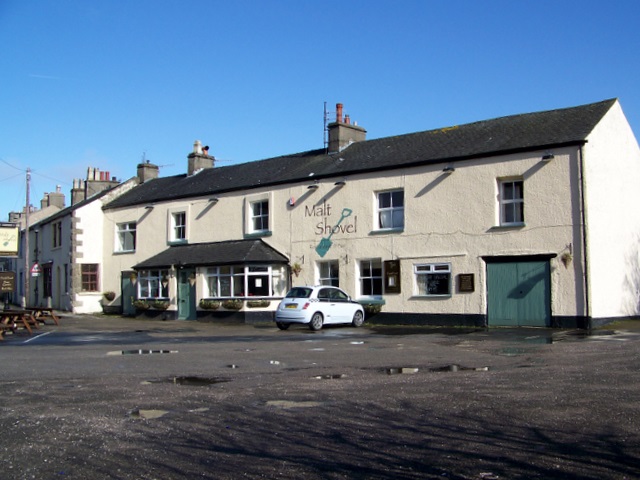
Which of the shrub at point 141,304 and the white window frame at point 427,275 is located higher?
the white window frame at point 427,275

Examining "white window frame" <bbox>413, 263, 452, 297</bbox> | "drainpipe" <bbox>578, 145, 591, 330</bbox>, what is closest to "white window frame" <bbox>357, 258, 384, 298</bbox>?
"white window frame" <bbox>413, 263, 452, 297</bbox>

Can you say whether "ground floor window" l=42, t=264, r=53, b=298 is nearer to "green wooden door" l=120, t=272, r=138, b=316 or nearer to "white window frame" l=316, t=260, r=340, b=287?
"green wooden door" l=120, t=272, r=138, b=316

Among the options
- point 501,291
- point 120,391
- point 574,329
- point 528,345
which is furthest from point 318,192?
point 120,391

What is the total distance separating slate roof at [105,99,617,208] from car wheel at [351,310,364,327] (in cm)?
543

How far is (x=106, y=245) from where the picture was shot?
37.0 m

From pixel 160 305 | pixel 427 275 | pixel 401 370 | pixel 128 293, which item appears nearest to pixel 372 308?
pixel 427 275

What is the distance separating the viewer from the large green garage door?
22203mm

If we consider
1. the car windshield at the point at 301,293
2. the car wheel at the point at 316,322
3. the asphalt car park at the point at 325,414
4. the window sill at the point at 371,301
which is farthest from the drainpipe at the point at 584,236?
the car windshield at the point at 301,293

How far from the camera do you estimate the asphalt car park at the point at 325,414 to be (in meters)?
5.67

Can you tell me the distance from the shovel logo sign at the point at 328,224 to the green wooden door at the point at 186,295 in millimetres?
6412

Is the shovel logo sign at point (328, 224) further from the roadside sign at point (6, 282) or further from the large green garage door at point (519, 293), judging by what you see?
the roadside sign at point (6, 282)

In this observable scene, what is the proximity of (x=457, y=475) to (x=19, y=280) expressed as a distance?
51785 mm

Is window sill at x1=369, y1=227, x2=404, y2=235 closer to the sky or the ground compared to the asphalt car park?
closer to the sky

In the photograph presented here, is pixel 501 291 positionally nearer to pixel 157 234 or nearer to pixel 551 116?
pixel 551 116
